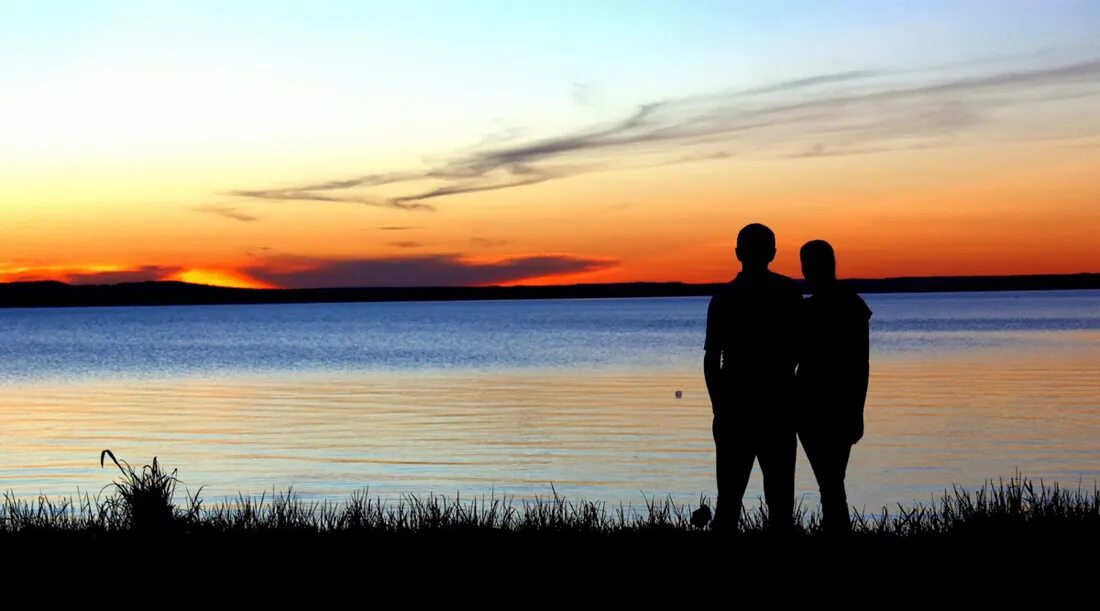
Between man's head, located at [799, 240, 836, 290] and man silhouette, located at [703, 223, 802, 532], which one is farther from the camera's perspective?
man's head, located at [799, 240, 836, 290]

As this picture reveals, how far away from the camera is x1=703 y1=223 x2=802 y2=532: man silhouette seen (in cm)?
757

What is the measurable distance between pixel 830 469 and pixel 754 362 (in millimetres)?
1056

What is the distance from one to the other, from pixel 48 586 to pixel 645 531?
443cm

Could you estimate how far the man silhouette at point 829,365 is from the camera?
7.80m

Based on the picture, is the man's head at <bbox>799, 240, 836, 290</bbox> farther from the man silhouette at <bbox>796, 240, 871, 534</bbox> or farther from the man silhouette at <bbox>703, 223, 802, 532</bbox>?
the man silhouette at <bbox>703, 223, 802, 532</bbox>

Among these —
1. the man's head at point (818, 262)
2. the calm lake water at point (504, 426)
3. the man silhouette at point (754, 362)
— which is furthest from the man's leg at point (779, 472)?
the calm lake water at point (504, 426)

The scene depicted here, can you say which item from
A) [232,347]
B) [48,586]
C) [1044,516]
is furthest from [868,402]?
[232,347]

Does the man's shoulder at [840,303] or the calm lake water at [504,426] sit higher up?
the man's shoulder at [840,303]

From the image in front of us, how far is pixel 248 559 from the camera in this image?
26.9 feet

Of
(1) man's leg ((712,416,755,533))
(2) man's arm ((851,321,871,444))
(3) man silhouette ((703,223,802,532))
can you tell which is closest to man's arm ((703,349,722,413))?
(3) man silhouette ((703,223,802,532))

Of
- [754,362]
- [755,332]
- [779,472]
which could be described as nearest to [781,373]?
[754,362]

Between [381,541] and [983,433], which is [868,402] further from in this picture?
[381,541]

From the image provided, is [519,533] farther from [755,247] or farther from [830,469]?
[755,247]

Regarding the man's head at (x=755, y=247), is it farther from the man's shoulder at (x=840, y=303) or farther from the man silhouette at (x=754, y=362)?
the man's shoulder at (x=840, y=303)
